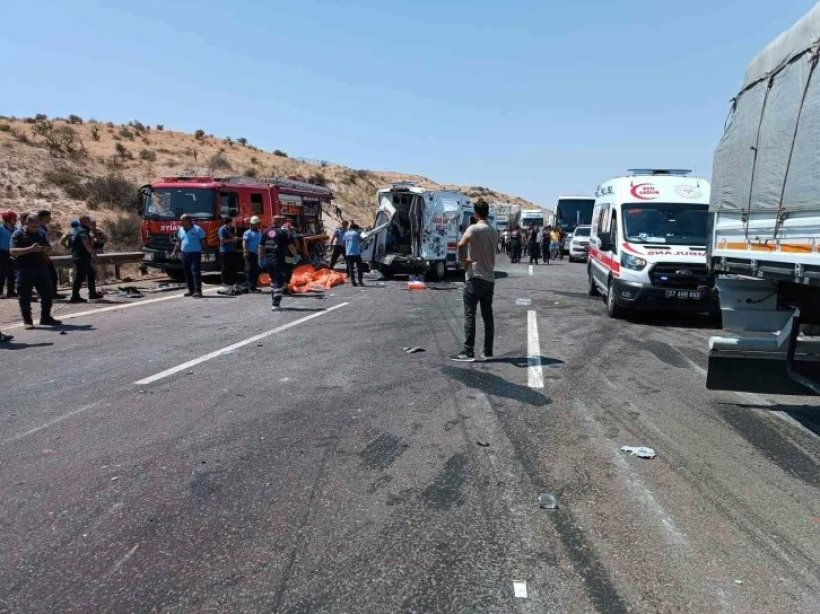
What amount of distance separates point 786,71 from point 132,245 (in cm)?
2541

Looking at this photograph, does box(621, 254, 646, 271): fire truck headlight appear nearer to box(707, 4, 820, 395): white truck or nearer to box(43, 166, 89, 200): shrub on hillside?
box(707, 4, 820, 395): white truck

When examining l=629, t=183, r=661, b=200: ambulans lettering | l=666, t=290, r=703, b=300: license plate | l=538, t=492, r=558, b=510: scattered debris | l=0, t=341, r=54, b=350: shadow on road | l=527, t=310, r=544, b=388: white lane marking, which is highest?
l=629, t=183, r=661, b=200: ambulans lettering

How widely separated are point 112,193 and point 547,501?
36.0m

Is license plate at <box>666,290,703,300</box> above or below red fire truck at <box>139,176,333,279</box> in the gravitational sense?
below

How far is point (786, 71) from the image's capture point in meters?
5.11

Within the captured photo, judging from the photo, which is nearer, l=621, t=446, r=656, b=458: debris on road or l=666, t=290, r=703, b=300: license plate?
l=621, t=446, r=656, b=458: debris on road

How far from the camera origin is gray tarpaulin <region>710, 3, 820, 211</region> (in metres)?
4.58

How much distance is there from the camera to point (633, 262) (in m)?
11.0

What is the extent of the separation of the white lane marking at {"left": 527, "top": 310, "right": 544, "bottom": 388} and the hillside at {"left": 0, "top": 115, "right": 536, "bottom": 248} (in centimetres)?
2060

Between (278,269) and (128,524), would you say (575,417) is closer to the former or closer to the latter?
(128,524)

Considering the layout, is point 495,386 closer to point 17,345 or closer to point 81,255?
point 17,345

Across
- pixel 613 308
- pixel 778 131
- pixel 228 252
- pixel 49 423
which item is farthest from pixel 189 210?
pixel 778 131

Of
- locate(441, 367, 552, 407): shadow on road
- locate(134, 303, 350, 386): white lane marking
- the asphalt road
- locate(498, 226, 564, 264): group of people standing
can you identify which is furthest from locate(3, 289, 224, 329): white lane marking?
locate(498, 226, 564, 264): group of people standing

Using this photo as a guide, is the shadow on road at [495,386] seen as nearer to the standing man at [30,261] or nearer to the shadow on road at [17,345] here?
the shadow on road at [17,345]
